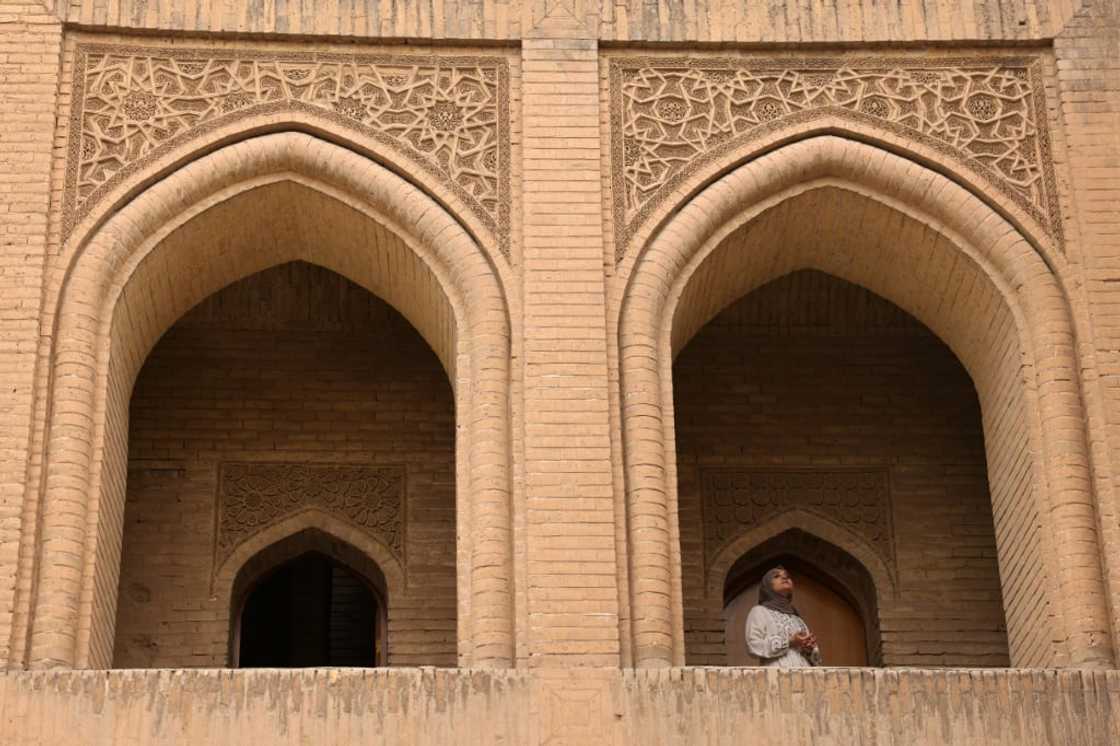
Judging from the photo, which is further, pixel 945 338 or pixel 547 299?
pixel 945 338

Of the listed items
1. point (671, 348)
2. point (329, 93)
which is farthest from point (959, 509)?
point (329, 93)

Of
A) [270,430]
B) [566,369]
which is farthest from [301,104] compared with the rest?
[270,430]

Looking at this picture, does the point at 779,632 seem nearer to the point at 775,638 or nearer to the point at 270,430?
the point at 775,638

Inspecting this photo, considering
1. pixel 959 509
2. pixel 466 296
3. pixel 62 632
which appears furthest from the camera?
pixel 959 509

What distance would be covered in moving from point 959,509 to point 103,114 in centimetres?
446

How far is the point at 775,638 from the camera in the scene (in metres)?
10.4

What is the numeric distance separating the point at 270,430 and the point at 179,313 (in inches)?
40.2

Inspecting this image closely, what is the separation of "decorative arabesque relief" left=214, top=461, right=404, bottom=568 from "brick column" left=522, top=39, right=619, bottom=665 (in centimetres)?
180

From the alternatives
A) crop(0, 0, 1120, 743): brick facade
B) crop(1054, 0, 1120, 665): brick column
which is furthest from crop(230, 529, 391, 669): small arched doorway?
crop(1054, 0, 1120, 665): brick column

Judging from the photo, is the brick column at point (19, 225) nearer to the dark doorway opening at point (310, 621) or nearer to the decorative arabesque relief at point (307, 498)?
the decorative arabesque relief at point (307, 498)

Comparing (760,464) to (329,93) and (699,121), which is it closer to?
(699,121)

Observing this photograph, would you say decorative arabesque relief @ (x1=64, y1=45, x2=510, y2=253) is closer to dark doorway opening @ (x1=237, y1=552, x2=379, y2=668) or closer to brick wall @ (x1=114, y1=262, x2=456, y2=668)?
brick wall @ (x1=114, y1=262, x2=456, y2=668)

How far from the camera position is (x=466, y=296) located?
1066 centimetres

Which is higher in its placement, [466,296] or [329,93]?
[329,93]
